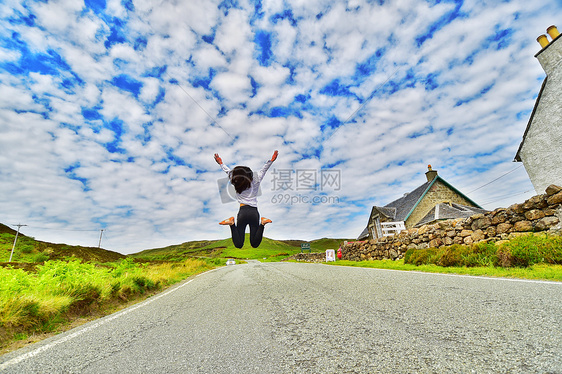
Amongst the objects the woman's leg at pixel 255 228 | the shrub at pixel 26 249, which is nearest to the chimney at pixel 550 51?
the woman's leg at pixel 255 228

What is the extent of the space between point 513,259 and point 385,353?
7.99 m

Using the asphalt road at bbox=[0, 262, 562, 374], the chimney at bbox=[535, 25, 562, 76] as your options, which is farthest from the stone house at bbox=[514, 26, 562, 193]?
the asphalt road at bbox=[0, 262, 562, 374]

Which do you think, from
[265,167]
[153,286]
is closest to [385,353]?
[265,167]

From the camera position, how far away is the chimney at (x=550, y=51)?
14727mm

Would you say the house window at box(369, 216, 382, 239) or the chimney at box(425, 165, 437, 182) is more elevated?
the chimney at box(425, 165, 437, 182)

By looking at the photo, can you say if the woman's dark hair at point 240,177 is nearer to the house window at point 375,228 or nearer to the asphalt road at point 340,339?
the asphalt road at point 340,339

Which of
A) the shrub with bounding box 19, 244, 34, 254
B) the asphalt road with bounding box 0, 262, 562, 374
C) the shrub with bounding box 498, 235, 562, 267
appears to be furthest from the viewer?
the shrub with bounding box 19, 244, 34, 254

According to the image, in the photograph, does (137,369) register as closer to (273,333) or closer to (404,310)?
(273,333)

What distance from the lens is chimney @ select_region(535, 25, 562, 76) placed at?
14.7 metres

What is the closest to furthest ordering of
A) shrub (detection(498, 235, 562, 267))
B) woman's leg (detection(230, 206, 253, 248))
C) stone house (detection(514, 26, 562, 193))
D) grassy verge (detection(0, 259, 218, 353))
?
grassy verge (detection(0, 259, 218, 353)) → shrub (detection(498, 235, 562, 267)) → woman's leg (detection(230, 206, 253, 248)) → stone house (detection(514, 26, 562, 193))

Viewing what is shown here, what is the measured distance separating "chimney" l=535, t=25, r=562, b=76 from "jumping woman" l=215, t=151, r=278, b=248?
19.3 m

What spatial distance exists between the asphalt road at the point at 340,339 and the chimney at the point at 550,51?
61.7 feet

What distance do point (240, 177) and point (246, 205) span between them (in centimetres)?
98

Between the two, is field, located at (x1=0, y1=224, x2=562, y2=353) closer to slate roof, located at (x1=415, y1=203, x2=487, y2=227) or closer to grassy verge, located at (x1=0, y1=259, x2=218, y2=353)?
grassy verge, located at (x1=0, y1=259, x2=218, y2=353)
